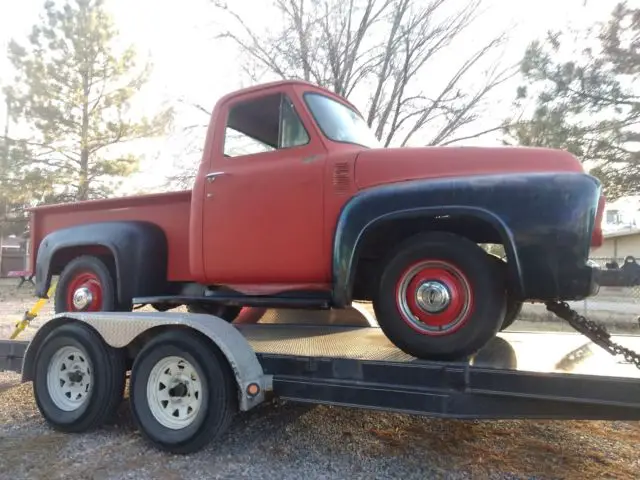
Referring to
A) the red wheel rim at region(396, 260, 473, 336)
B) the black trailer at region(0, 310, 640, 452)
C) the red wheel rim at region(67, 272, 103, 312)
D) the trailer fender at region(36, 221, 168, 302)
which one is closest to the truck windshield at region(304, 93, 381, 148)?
the red wheel rim at region(396, 260, 473, 336)

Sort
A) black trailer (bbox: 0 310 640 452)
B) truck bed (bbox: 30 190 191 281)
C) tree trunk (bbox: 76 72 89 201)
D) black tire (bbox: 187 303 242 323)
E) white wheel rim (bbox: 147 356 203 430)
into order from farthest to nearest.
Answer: tree trunk (bbox: 76 72 89 201)
black tire (bbox: 187 303 242 323)
truck bed (bbox: 30 190 191 281)
white wheel rim (bbox: 147 356 203 430)
black trailer (bbox: 0 310 640 452)

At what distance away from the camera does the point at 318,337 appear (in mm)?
4879

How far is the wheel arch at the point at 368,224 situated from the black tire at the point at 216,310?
6.39 ft

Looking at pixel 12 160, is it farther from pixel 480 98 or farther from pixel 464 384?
pixel 464 384

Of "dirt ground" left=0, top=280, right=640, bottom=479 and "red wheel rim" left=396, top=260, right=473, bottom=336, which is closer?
"red wheel rim" left=396, top=260, right=473, bottom=336

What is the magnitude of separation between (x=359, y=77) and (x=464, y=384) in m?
13.6

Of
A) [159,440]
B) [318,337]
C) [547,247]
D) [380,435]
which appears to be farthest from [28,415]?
[547,247]

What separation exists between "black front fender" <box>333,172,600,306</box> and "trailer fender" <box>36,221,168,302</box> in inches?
90.0

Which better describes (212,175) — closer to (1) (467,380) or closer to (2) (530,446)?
(1) (467,380)

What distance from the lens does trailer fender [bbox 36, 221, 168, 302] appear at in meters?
4.97

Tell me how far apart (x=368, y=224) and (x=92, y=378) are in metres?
2.45

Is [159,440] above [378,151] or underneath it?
underneath

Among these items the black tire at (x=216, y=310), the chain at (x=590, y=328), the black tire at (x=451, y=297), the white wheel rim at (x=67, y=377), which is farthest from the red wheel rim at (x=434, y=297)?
the white wheel rim at (x=67, y=377)

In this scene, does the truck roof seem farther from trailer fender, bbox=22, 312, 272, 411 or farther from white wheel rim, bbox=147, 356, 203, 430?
white wheel rim, bbox=147, 356, 203, 430
